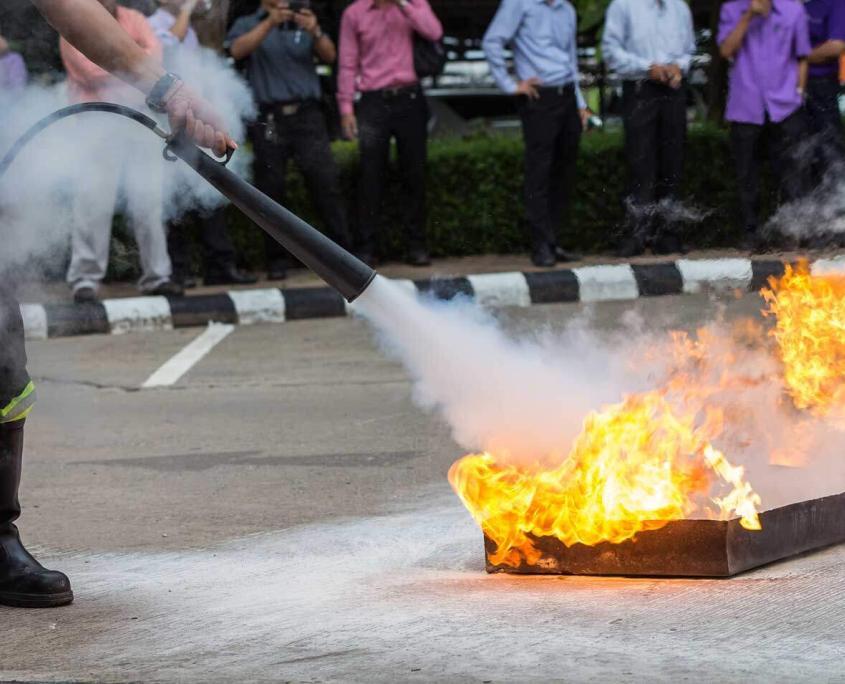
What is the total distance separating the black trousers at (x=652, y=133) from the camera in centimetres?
1120

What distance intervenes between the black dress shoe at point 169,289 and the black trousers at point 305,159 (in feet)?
2.90

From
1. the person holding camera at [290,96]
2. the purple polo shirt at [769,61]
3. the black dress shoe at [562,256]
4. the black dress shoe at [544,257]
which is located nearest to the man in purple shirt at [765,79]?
the purple polo shirt at [769,61]

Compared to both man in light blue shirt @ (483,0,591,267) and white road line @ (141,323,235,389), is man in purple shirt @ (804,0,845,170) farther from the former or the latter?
white road line @ (141,323,235,389)

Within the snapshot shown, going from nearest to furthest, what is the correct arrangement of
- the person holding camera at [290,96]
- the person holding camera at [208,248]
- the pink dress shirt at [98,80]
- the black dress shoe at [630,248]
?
the pink dress shirt at [98,80] → the person holding camera at [290,96] → the person holding camera at [208,248] → the black dress shoe at [630,248]

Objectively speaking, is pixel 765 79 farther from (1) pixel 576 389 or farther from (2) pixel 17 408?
(2) pixel 17 408

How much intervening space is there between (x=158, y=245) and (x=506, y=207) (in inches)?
111

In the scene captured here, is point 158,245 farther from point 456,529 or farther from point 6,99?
point 456,529

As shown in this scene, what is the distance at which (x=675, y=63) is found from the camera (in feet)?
36.3

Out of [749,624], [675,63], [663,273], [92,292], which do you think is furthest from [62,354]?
[749,624]

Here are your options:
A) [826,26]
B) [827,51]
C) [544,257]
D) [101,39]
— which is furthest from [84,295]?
[101,39]

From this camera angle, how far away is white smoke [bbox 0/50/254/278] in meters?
4.98

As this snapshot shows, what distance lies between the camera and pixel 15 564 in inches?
178

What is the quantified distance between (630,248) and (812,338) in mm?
6183

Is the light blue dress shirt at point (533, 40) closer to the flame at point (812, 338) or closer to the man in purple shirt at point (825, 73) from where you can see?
the man in purple shirt at point (825, 73)
